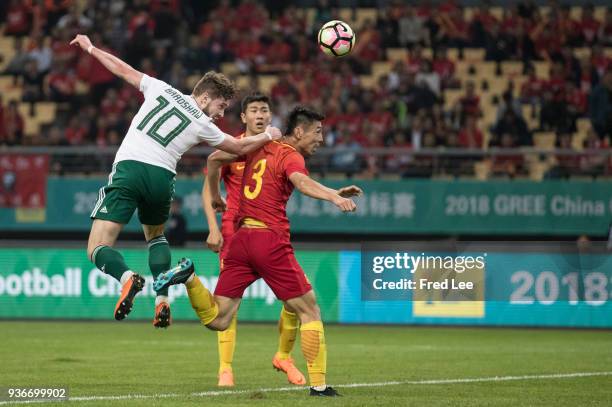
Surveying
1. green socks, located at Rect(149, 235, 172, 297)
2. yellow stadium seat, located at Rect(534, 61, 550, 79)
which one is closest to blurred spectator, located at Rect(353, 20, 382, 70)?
yellow stadium seat, located at Rect(534, 61, 550, 79)

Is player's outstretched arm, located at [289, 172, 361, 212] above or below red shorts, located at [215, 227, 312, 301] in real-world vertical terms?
above

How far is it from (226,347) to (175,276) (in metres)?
1.86

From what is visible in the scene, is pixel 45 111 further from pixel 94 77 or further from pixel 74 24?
pixel 74 24

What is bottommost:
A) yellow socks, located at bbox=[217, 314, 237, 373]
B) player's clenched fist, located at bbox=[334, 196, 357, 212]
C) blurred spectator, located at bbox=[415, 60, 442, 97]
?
yellow socks, located at bbox=[217, 314, 237, 373]

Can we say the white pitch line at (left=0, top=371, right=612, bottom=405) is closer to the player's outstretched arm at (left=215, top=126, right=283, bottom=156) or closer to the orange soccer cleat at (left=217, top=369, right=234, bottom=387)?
the orange soccer cleat at (left=217, top=369, right=234, bottom=387)

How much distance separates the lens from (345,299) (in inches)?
774

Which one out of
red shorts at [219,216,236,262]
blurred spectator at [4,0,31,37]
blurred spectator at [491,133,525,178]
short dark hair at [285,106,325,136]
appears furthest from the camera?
blurred spectator at [4,0,31,37]

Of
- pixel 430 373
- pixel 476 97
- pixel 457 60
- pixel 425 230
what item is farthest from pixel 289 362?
pixel 457 60

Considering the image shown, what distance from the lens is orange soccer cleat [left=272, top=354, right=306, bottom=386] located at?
10473 millimetres

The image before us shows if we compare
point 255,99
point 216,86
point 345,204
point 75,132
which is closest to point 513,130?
point 75,132

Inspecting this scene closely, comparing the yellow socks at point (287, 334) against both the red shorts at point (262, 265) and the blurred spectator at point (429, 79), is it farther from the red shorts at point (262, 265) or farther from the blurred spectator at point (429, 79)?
the blurred spectator at point (429, 79)

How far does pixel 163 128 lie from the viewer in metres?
9.42

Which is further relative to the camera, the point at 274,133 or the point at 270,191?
the point at 274,133

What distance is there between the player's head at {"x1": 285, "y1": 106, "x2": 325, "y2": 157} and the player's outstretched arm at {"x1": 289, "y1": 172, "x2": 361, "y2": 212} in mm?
535
